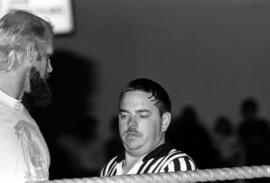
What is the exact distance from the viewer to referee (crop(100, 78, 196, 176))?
1547 mm

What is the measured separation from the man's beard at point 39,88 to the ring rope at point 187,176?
0.30 m

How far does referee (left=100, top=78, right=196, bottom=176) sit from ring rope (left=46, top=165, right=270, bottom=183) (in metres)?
0.32

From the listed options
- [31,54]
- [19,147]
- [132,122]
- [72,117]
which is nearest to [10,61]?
[31,54]

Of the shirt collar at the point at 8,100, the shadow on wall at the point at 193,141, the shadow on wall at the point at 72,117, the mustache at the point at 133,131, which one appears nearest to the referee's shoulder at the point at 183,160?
the mustache at the point at 133,131

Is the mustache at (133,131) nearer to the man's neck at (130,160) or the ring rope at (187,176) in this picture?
the man's neck at (130,160)

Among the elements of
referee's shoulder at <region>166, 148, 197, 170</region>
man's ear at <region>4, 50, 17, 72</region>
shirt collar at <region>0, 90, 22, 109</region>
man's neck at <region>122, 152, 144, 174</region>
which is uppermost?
man's ear at <region>4, 50, 17, 72</region>

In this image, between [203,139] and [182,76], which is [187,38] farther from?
[203,139]

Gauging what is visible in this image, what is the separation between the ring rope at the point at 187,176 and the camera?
3.60 feet

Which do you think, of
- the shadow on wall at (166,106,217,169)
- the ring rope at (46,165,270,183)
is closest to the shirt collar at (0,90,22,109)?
the ring rope at (46,165,270,183)

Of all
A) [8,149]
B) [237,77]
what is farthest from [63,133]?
[8,149]

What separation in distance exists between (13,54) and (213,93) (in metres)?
3.99

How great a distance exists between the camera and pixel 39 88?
1.34 metres

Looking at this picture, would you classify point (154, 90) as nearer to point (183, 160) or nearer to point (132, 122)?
point (132, 122)

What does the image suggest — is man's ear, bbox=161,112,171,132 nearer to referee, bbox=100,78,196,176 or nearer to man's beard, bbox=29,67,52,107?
referee, bbox=100,78,196,176
